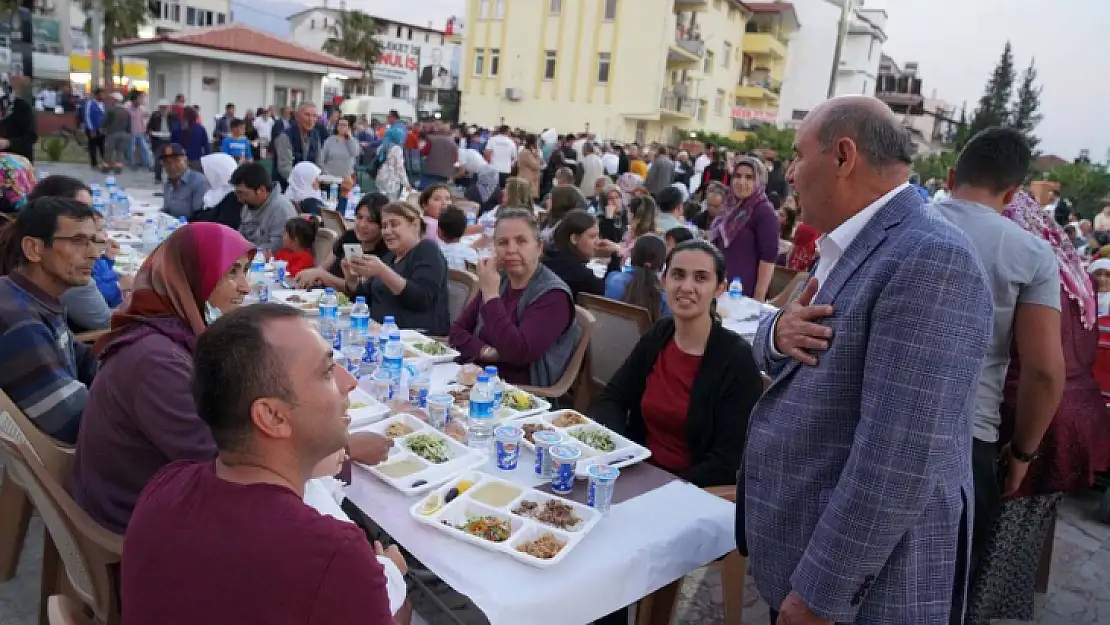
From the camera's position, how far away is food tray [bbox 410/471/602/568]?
2025 millimetres

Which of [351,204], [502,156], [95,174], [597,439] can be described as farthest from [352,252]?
[95,174]

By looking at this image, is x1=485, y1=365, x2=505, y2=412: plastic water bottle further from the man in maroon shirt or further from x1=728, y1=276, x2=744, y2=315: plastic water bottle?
x1=728, y1=276, x2=744, y2=315: plastic water bottle

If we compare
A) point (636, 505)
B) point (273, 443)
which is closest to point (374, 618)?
point (273, 443)

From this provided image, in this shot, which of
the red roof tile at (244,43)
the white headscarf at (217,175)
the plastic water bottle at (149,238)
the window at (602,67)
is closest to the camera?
the plastic water bottle at (149,238)

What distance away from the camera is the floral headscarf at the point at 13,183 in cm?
594

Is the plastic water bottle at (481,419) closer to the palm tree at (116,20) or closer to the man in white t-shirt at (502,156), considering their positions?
the man in white t-shirt at (502,156)

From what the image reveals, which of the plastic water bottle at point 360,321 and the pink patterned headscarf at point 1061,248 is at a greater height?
the pink patterned headscarf at point 1061,248

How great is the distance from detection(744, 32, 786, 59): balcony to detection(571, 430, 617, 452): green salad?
1638 inches

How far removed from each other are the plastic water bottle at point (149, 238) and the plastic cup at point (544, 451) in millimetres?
4758

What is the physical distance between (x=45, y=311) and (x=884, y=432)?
307 cm

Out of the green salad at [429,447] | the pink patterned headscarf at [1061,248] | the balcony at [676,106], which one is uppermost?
the balcony at [676,106]

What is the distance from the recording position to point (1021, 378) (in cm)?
247

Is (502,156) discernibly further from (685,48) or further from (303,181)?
(685,48)

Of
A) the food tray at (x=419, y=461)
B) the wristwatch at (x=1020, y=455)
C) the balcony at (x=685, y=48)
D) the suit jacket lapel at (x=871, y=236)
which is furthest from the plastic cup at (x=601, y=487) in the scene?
the balcony at (x=685, y=48)
